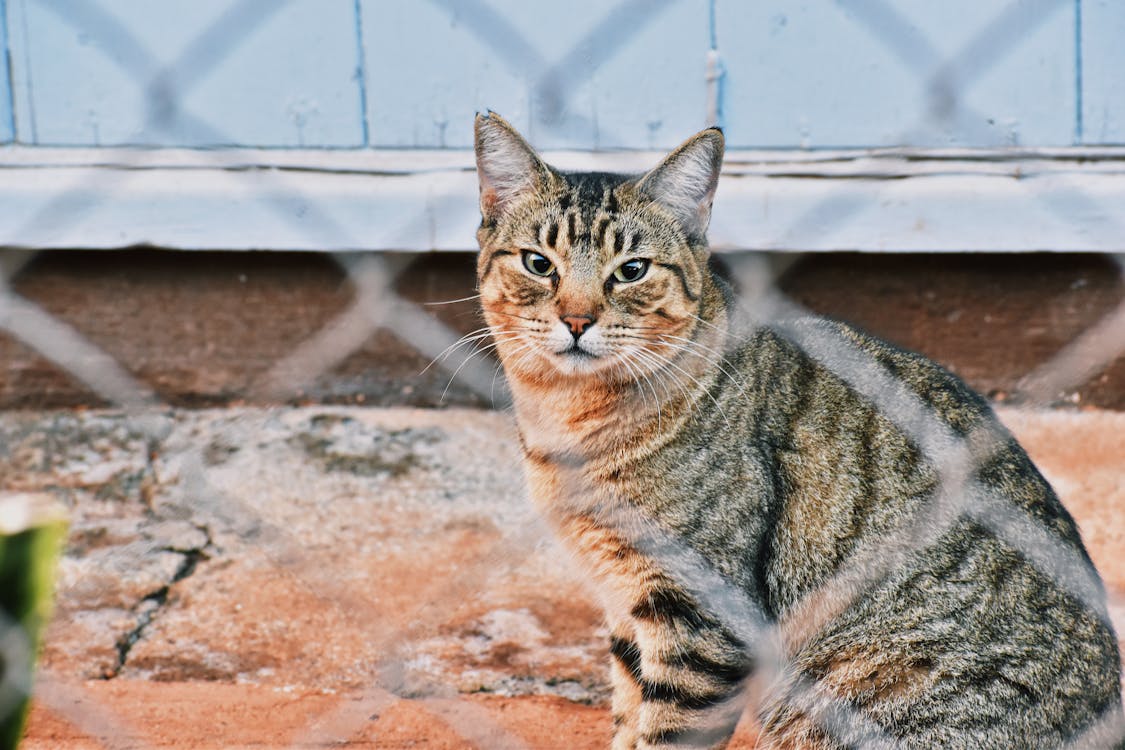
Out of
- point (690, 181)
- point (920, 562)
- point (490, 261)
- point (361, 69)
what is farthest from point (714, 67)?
point (920, 562)

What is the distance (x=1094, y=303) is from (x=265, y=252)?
8.34 ft

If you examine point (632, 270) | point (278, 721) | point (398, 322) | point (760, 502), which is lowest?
point (278, 721)

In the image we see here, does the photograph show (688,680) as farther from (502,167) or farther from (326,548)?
(326,548)

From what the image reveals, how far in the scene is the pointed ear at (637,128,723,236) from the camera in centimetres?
219

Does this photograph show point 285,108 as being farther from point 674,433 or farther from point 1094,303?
point 1094,303

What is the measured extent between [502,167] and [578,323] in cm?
39

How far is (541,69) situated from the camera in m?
3.32

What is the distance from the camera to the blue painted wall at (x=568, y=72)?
10.7ft

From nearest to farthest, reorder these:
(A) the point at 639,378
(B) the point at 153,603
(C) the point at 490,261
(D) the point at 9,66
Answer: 1. (A) the point at 639,378
2. (C) the point at 490,261
3. (B) the point at 153,603
4. (D) the point at 9,66

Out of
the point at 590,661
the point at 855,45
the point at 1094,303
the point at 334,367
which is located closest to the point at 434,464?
the point at 334,367

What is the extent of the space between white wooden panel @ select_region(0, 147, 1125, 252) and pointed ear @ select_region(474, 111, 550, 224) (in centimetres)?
101

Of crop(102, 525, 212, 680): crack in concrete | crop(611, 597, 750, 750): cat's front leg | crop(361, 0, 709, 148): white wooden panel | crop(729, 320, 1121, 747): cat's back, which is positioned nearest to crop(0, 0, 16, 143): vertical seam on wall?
crop(361, 0, 709, 148): white wooden panel

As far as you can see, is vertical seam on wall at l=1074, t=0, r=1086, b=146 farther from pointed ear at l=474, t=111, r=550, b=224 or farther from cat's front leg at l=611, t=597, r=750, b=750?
cat's front leg at l=611, t=597, r=750, b=750

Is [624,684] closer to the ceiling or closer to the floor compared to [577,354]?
closer to the floor
